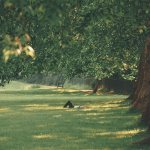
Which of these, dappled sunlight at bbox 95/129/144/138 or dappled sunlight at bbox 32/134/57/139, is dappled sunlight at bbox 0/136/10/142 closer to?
dappled sunlight at bbox 32/134/57/139

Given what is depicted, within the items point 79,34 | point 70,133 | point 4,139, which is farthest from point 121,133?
point 79,34

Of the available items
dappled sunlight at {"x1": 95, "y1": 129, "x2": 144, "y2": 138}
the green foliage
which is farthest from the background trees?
dappled sunlight at {"x1": 95, "y1": 129, "x2": 144, "y2": 138}

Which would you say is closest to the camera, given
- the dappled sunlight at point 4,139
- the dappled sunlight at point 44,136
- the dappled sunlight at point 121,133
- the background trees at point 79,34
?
the background trees at point 79,34

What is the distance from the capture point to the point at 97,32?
114 feet

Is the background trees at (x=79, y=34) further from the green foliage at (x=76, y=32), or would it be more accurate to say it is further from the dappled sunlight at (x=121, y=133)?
the dappled sunlight at (x=121, y=133)

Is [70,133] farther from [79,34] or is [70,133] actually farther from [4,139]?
[79,34]

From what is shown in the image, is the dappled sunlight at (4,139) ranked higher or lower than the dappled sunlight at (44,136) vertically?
lower

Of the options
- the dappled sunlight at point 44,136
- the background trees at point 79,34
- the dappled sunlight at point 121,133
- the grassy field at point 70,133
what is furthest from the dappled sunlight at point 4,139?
the dappled sunlight at point 121,133

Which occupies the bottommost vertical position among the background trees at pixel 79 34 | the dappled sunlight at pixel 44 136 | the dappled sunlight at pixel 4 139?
the dappled sunlight at pixel 4 139

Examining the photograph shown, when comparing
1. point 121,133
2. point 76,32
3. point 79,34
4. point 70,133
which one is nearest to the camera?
point 121,133

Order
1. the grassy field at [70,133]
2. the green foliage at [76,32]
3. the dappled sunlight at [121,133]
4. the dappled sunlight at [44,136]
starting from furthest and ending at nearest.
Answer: the dappled sunlight at [121,133], the dappled sunlight at [44,136], the grassy field at [70,133], the green foliage at [76,32]

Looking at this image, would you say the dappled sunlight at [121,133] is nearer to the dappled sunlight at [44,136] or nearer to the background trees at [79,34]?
the dappled sunlight at [44,136]

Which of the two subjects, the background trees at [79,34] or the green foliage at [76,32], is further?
the background trees at [79,34]

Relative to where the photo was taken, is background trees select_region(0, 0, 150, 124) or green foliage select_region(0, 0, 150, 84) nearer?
green foliage select_region(0, 0, 150, 84)
